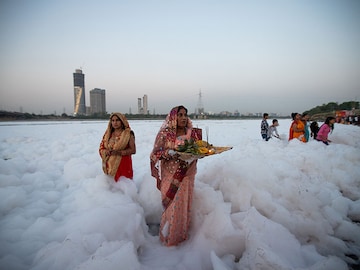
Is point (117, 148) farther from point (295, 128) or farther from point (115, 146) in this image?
point (295, 128)

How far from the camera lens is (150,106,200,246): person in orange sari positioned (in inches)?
81.6

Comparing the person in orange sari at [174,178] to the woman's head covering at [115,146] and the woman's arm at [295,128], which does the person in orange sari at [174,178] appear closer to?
the woman's head covering at [115,146]

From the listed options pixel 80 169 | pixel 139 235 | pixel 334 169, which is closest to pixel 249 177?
pixel 139 235

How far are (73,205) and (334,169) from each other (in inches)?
188

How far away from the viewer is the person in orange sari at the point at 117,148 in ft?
9.24

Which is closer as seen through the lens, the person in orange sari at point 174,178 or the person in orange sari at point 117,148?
the person in orange sari at point 174,178

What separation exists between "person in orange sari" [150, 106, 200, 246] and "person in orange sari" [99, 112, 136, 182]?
2.51ft

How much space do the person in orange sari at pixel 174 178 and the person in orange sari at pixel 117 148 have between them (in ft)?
2.51

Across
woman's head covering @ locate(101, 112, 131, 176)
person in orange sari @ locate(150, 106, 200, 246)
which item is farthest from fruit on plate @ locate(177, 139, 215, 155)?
woman's head covering @ locate(101, 112, 131, 176)

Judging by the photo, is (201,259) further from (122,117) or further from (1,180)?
(1,180)

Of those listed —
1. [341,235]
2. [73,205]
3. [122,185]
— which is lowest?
[341,235]

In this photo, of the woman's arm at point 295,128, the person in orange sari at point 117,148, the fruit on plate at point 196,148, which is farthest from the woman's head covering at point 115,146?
the woman's arm at point 295,128

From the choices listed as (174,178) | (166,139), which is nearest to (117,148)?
(166,139)

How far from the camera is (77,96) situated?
99.5 metres
